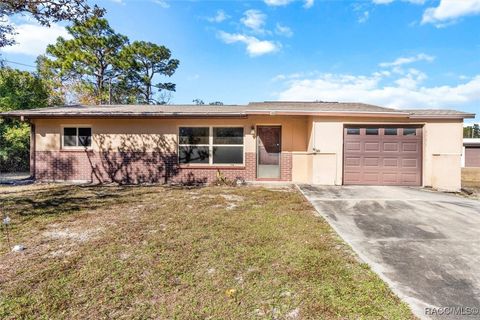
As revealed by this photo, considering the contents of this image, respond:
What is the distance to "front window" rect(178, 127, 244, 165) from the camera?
10500 mm

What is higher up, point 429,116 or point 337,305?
point 429,116

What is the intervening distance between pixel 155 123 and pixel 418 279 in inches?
387

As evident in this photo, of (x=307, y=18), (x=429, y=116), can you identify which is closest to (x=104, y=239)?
(x=429, y=116)

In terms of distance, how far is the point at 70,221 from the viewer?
17.5 ft

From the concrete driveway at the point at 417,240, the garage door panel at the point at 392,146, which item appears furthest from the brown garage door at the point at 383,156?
the concrete driveway at the point at 417,240

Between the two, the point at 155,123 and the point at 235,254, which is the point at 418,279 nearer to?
the point at 235,254

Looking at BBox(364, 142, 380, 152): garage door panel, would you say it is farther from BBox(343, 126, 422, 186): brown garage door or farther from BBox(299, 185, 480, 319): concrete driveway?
BBox(299, 185, 480, 319): concrete driveway

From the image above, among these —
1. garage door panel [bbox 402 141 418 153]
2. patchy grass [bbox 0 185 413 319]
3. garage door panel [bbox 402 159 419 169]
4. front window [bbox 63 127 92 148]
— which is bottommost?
patchy grass [bbox 0 185 413 319]

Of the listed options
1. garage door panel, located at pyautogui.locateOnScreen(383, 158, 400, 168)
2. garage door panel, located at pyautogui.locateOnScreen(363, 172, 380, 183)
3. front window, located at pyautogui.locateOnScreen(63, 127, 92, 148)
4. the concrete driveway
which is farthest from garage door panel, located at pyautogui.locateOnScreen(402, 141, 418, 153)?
front window, located at pyautogui.locateOnScreen(63, 127, 92, 148)

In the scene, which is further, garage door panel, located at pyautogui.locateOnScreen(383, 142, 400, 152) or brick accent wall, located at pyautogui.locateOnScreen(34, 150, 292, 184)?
brick accent wall, located at pyautogui.locateOnScreen(34, 150, 292, 184)

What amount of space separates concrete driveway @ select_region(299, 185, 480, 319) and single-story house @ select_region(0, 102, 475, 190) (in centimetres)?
229

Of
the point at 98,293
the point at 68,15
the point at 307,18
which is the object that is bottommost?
the point at 98,293

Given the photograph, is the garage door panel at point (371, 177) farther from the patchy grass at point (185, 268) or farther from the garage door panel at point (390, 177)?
the patchy grass at point (185, 268)

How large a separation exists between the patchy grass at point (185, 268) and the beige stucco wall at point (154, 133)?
15.0 ft
